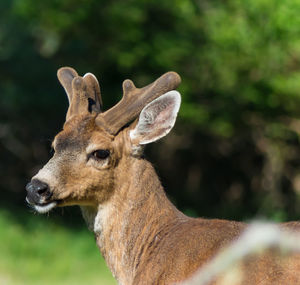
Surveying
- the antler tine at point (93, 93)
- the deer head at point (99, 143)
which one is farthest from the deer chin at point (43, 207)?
the antler tine at point (93, 93)

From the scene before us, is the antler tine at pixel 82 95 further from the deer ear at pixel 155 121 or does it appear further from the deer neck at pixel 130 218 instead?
the deer neck at pixel 130 218

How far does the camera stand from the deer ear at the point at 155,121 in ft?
18.1

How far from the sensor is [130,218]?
539 centimetres

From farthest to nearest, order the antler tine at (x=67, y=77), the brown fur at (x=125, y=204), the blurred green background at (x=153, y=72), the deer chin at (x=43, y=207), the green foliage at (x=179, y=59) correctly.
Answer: the green foliage at (x=179, y=59)
the blurred green background at (x=153, y=72)
the antler tine at (x=67, y=77)
the deer chin at (x=43, y=207)
the brown fur at (x=125, y=204)

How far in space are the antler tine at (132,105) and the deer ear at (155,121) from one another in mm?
93

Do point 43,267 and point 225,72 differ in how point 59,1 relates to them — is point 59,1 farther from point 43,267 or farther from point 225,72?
point 43,267

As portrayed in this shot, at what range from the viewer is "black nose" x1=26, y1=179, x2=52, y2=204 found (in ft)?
16.8

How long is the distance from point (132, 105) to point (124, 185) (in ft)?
2.25

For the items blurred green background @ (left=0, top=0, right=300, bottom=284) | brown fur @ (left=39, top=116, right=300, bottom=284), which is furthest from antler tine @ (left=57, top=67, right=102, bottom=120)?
blurred green background @ (left=0, top=0, right=300, bottom=284)

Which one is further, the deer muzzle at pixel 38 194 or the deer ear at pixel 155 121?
the deer ear at pixel 155 121

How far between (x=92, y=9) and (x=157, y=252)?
31.2ft

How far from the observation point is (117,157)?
551cm

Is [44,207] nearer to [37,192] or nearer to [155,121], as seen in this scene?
[37,192]

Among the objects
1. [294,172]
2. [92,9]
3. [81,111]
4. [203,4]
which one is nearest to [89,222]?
[81,111]
